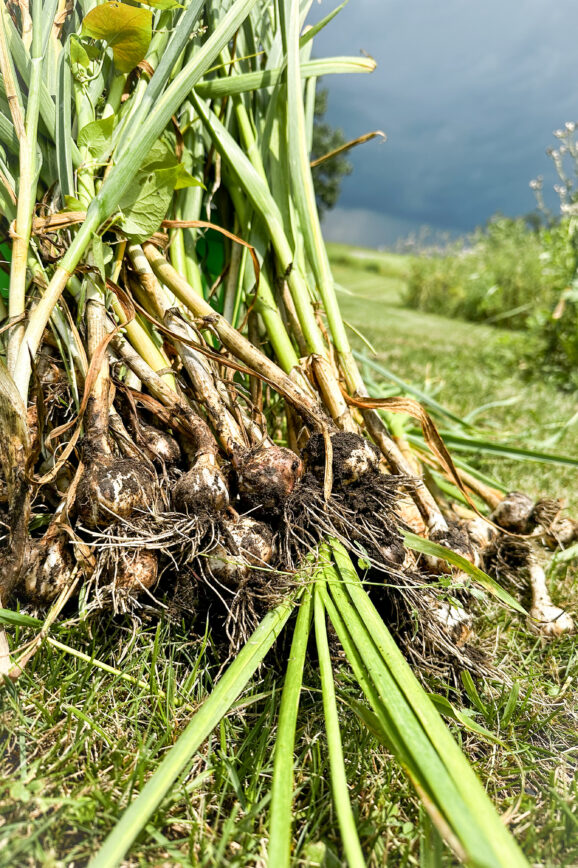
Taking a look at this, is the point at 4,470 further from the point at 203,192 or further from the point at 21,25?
the point at 203,192

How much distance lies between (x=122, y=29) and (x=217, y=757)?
1.39 meters

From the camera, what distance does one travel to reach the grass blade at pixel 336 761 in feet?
1.98

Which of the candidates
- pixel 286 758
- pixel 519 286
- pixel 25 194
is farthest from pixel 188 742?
pixel 519 286

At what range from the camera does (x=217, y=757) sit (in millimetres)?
862

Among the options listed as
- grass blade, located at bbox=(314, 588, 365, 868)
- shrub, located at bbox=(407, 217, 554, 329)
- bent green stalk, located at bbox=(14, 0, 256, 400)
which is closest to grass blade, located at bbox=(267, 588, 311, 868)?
grass blade, located at bbox=(314, 588, 365, 868)

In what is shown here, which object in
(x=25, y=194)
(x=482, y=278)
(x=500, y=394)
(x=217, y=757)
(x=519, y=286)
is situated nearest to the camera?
(x=217, y=757)

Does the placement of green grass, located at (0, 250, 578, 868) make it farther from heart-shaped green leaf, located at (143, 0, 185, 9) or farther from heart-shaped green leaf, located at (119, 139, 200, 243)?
heart-shaped green leaf, located at (143, 0, 185, 9)

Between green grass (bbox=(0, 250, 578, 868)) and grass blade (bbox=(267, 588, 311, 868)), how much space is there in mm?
70

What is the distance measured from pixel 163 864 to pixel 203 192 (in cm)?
174

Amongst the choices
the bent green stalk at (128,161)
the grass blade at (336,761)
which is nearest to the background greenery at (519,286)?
the bent green stalk at (128,161)

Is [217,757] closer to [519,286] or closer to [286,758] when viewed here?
[286,758]

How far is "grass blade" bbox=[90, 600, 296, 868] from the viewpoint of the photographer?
60 centimetres

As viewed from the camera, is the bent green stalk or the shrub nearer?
the bent green stalk

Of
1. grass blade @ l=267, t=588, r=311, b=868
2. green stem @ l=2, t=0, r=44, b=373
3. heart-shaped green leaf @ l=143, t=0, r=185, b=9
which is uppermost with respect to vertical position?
heart-shaped green leaf @ l=143, t=0, r=185, b=9
